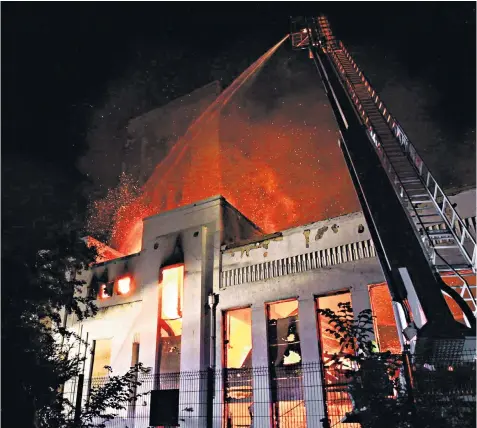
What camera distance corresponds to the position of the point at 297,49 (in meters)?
20.4

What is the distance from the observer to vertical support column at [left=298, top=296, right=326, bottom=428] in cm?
1420

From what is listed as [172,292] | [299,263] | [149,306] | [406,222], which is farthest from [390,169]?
[149,306]

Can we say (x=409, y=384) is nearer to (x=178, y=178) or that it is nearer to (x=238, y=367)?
(x=238, y=367)

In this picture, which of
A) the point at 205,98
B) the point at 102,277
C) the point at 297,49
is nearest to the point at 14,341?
the point at 102,277

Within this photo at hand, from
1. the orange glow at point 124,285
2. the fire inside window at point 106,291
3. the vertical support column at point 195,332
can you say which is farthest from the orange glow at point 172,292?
the fire inside window at point 106,291

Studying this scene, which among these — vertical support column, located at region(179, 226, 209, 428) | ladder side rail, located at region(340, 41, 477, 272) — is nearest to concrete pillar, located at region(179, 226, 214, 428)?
vertical support column, located at region(179, 226, 209, 428)

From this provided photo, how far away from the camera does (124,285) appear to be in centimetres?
2147

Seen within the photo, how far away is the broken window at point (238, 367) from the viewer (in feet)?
52.5

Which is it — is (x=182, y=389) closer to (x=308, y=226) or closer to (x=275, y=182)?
(x=308, y=226)

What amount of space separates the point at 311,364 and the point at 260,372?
227cm

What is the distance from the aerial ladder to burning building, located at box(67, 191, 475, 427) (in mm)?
4698

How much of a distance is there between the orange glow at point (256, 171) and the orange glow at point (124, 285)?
8.75 metres

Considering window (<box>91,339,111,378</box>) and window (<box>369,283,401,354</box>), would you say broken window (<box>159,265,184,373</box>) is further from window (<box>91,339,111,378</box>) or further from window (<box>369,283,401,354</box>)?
window (<box>369,283,401,354</box>)

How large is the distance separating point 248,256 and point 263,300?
231cm
